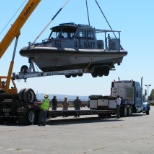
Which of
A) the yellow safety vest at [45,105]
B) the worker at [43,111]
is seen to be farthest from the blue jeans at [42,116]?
the yellow safety vest at [45,105]

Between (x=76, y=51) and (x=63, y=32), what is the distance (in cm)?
198

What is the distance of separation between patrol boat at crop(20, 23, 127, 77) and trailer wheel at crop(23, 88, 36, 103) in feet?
8.06

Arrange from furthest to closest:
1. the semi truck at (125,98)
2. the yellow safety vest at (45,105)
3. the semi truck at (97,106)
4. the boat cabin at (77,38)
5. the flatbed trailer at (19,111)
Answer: the semi truck at (125,98) → the boat cabin at (77,38) → the semi truck at (97,106) → the yellow safety vest at (45,105) → the flatbed trailer at (19,111)

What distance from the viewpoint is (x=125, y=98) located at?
32188 millimetres

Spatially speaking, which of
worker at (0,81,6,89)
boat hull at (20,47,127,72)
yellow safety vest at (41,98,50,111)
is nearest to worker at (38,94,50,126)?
yellow safety vest at (41,98,50,111)

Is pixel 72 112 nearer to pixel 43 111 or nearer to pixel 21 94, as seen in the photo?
pixel 43 111

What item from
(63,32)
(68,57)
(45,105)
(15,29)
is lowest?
(45,105)

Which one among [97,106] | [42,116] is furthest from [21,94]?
[97,106]

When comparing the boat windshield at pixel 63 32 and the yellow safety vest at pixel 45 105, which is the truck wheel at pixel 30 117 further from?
the boat windshield at pixel 63 32

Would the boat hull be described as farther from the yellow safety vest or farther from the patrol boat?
the yellow safety vest

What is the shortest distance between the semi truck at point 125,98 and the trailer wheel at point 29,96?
9.28 m

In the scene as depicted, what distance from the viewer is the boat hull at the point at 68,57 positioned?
22375 millimetres

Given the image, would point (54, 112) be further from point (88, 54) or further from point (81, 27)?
point (81, 27)

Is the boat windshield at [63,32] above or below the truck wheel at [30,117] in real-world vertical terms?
above
